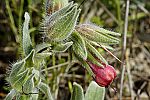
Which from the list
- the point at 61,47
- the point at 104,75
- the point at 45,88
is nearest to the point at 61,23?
→ the point at 61,47

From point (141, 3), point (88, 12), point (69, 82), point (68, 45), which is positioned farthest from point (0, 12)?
point (68, 45)

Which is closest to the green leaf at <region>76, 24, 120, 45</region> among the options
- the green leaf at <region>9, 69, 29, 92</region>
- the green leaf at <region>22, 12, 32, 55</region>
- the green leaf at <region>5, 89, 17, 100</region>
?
the green leaf at <region>22, 12, 32, 55</region>

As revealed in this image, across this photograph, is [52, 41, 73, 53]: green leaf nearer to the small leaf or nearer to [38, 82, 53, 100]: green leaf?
the small leaf

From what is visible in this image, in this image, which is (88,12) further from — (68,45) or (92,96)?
(68,45)

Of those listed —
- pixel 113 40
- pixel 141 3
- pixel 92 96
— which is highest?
pixel 141 3

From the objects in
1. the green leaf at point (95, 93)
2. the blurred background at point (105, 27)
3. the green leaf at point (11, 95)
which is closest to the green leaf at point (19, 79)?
the green leaf at point (11, 95)
